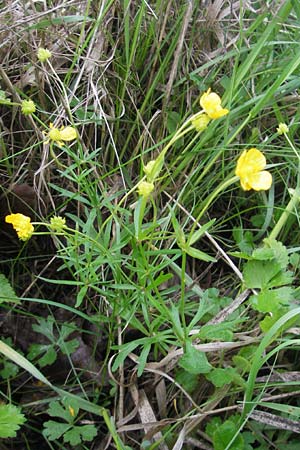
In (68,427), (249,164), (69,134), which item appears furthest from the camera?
(68,427)

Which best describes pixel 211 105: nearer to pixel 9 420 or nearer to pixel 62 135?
pixel 62 135

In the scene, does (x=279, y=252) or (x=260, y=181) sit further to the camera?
(x=279, y=252)

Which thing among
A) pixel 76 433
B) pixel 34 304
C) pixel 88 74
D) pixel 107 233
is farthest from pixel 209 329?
pixel 88 74

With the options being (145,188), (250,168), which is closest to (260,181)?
(250,168)

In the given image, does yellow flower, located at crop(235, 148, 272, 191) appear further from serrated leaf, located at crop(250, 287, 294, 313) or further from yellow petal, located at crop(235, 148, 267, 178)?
serrated leaf, located at crop(250, 287, 294, 313)

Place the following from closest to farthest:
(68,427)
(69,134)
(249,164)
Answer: (249,164), (69,134), (68,427)

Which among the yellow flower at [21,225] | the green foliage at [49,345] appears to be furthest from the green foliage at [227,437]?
the yellow flower at [21,225]

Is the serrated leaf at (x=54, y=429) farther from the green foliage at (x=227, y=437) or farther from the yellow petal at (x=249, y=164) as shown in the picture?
the yellow petal at (x=249, y=164)
